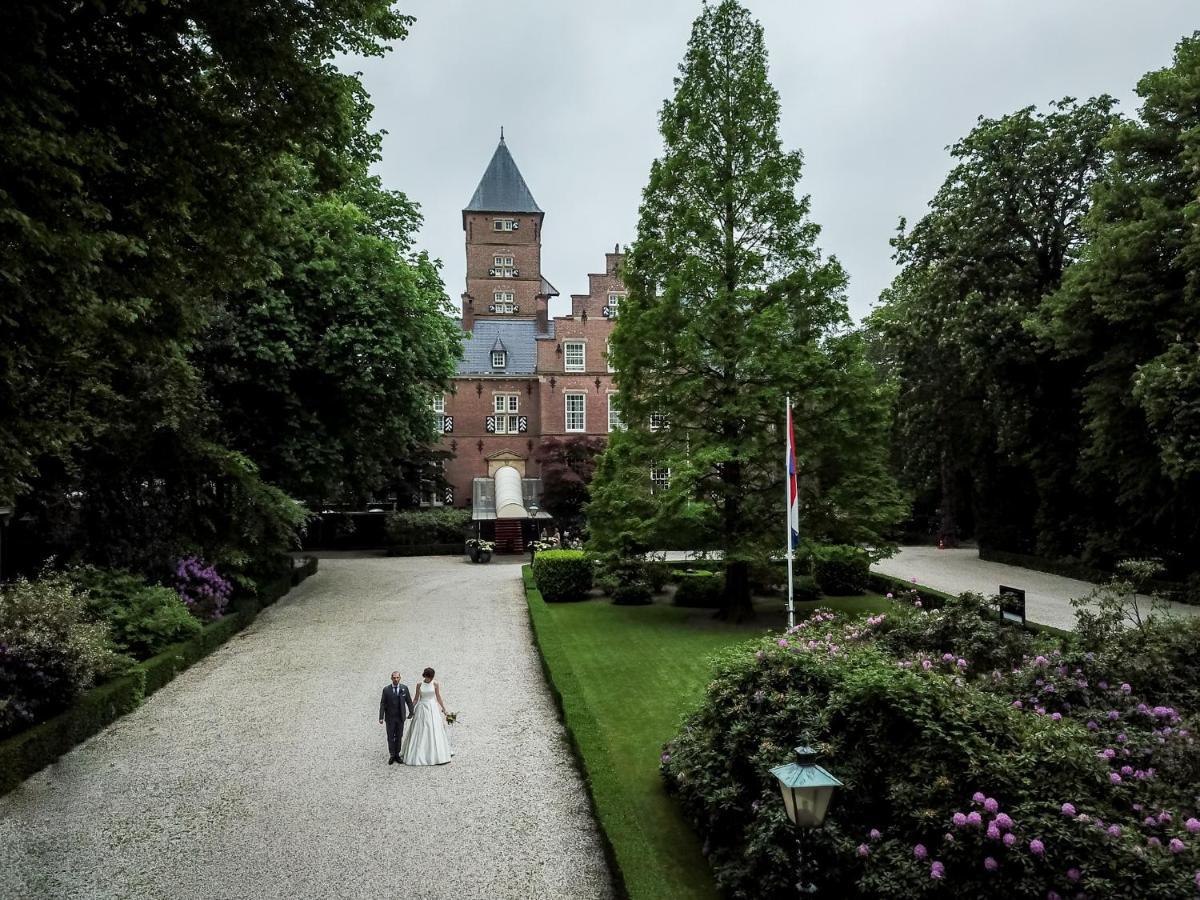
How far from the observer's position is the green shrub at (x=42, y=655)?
1070cm

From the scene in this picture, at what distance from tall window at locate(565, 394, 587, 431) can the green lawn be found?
2319 centimetres

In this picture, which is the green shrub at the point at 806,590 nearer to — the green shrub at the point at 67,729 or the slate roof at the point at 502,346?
the green shrub at the point at 67,729

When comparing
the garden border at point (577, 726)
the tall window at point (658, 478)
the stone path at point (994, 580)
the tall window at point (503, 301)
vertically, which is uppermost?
the tall window at point (503, 301)

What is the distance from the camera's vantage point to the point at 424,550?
129 feet

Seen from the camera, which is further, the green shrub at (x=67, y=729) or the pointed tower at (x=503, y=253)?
the pointed tower at (x=503, y=253)

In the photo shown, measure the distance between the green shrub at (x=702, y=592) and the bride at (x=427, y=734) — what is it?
1229cm

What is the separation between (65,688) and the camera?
1140 centimetres

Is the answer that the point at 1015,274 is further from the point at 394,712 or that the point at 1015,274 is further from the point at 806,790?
the point at 806,790

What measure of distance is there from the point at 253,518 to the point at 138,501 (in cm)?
291

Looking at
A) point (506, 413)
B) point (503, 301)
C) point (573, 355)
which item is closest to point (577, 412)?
point (573, 355)

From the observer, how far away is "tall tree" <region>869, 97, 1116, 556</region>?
2612 cm

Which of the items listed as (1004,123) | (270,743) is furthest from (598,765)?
(1004,123)

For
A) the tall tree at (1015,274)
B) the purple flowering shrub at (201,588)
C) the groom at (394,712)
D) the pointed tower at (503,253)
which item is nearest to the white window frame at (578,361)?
the pointed tower at (503,253)

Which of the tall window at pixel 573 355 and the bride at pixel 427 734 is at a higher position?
the tall window at pixel 573 355
